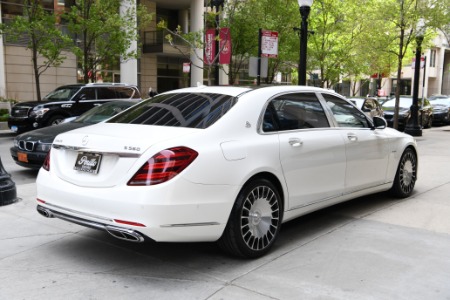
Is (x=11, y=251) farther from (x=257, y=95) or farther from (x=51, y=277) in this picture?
(x=257, y=95)

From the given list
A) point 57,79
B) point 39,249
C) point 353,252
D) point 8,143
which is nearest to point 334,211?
point 353,252

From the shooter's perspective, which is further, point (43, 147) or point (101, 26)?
point (101, 26)

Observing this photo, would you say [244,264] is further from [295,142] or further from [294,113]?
[294,113]

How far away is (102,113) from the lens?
1003 cm

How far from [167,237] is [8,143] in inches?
494

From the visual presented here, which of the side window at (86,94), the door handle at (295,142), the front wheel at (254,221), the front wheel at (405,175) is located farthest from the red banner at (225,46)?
the front wheel at (254,221)

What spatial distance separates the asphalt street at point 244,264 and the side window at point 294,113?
1222 mm

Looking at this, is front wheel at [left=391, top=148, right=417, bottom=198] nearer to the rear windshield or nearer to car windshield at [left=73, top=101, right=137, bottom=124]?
the rear windshield

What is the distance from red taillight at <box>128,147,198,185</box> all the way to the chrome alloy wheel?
2.60ft

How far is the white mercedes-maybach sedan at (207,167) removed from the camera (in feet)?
12.5

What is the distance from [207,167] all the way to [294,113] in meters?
1.60

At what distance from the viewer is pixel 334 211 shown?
6.33m

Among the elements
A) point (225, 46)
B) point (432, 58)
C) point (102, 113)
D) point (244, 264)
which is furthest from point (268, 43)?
point (432, 58)

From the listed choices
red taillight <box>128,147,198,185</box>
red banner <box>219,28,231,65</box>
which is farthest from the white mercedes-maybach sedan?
red banner <box>219,28,231,65</box>
